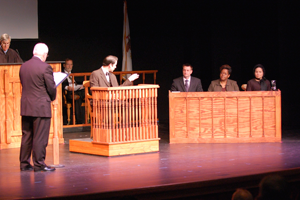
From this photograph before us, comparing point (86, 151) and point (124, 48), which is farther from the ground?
point (124, 48)

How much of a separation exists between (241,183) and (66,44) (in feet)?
19.3

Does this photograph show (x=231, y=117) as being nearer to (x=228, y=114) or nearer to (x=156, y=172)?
(x=228, y=114)

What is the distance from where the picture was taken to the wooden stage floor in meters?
3.28

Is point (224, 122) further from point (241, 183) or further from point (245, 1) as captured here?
point (245, 1)

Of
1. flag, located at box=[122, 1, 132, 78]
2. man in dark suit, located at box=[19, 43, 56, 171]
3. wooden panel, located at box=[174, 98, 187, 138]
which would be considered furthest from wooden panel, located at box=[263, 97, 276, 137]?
flag, located at box=[122, 1, 132, 78]

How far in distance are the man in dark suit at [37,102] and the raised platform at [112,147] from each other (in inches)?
36.0

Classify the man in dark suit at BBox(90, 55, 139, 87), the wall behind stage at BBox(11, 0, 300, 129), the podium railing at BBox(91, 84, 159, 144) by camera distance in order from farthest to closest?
the wall behind stage at BBox(11, 0, 300, 129) < the man in dark suit at BBox(90, 55, 139, 87) < the podium railing at BBox(91, 84, 159, 144)

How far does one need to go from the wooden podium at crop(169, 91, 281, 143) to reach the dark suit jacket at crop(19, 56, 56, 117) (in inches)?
82.6

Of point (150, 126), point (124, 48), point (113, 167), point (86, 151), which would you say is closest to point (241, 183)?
point (113, 167)

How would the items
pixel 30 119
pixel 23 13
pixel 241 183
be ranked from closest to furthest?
pixel 241 183, pixel 30 119, pixel 23 13

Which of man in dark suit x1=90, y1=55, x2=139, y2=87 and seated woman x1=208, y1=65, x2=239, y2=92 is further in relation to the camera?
seated woman x1=208, y1=65, x2=239, y2=92

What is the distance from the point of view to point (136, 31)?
9.27 metres

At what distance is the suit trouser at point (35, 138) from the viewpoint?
458 cm

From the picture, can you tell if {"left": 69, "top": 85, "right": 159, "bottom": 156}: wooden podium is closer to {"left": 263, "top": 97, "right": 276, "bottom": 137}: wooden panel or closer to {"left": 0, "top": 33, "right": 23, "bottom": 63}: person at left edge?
{"left": 263, "top": 97, "right": 276, "bottom": 137}: wooden panel
